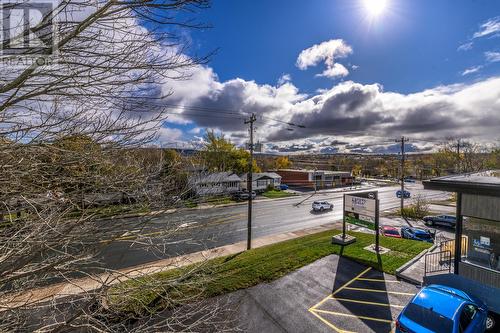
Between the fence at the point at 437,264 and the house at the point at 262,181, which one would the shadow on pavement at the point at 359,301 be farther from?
the house at the point at 262,181

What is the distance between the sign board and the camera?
53.3 ft

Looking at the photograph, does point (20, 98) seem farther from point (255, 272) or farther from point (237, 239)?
point (237, 239)

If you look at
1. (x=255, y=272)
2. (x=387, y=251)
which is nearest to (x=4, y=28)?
(x=255, y=272)

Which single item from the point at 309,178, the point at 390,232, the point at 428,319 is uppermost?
the point at 309,178

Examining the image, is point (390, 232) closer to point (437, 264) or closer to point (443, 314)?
point (437, 264)

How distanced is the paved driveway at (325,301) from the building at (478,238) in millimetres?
1977

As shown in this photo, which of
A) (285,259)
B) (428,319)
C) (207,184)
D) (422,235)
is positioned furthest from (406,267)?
(207,184)

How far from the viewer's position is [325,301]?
9.98 meters

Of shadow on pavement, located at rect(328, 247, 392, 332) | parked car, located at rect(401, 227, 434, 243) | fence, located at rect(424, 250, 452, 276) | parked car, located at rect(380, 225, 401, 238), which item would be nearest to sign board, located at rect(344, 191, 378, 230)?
fence, located at rect(424, 250, 452, 276)

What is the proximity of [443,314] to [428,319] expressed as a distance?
42 centimetres

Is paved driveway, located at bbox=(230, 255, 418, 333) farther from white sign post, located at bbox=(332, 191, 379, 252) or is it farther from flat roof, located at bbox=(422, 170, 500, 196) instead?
flat roof, located at bbox=(422, 170, 500, 196)

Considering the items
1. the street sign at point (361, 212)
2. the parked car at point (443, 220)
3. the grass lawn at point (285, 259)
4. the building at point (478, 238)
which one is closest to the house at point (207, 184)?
the grass lawn at point (285, 259)

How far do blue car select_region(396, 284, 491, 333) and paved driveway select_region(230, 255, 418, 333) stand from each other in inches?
53.2

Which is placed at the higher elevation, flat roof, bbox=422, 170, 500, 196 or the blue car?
flat roof, bbox=422, 170, 500, 196
